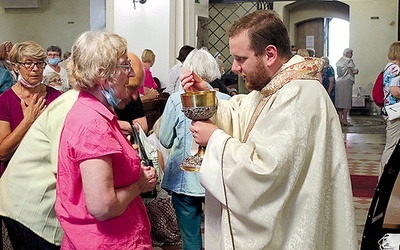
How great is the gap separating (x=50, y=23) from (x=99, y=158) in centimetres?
1599

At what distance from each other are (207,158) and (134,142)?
679mm

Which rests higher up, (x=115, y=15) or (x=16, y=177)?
(x=115, y=15)

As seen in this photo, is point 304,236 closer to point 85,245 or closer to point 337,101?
point 85,245

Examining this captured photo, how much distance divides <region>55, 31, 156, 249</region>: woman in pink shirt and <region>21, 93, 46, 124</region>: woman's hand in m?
1.09

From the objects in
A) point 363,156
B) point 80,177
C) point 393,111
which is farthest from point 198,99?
point 363,156

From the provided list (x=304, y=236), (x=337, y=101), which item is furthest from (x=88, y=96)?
(x=337, y=101)

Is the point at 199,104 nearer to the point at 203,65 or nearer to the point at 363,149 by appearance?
Result: the point at 203,65

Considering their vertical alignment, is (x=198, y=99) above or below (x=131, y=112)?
above

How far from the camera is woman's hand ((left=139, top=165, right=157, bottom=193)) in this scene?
7.65 feet

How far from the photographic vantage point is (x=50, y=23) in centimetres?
1736

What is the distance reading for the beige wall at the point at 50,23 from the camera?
17172mm

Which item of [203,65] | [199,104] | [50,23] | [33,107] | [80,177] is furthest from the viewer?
[50,23]

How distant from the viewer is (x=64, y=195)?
7.46 ft

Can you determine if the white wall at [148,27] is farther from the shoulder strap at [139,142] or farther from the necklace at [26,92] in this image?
the shoulder strap at [139,142]
